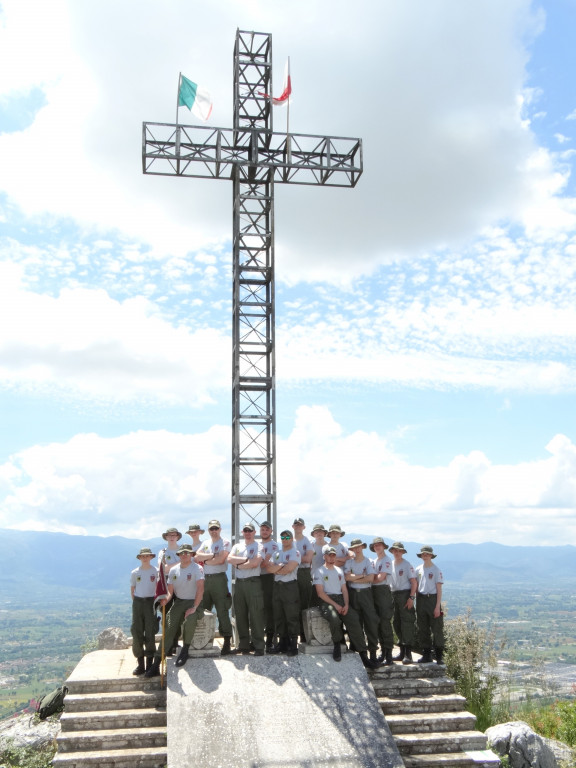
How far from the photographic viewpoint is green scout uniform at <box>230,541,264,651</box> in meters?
9.46

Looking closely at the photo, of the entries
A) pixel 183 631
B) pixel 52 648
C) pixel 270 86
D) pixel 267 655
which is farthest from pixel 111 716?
pixel 52 648

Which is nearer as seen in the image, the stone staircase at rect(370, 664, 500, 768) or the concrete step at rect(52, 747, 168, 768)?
the concrete step at rect(52, 747, 168, 768)

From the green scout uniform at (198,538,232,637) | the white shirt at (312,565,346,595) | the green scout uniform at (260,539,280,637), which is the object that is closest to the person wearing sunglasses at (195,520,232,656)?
the green scout uniform at (198,538,232,637)

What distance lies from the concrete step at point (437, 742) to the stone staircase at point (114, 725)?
2.97 metres

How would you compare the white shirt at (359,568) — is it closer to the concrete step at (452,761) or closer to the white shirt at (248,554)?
the white shirt at (248,554)

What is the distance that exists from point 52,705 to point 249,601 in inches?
159

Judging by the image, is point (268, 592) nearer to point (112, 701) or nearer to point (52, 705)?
point (112, 701)

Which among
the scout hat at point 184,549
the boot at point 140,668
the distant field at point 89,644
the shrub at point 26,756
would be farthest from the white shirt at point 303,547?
the shrub at point 26,756

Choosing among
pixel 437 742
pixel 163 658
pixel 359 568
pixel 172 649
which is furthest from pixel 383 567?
pixel 163 658

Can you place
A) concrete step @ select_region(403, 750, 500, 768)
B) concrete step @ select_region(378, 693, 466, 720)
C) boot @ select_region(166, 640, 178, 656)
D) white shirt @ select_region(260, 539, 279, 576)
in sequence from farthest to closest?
white shirt @ select_region(260, 539, 279, 576) → boot @ select_region(166, 640, 178, 656) → concrete step @ select_region(378, 693, 466, 720) → concrete step @ select_region(403, 750, 500, 768)

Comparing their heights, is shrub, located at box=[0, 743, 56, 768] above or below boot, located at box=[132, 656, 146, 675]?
below

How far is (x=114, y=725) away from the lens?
27.7 ft

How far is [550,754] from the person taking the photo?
9203 millimetres

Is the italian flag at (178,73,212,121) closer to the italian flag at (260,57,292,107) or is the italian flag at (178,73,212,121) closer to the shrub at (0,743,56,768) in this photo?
the italian flag at (260,57,292,107)
